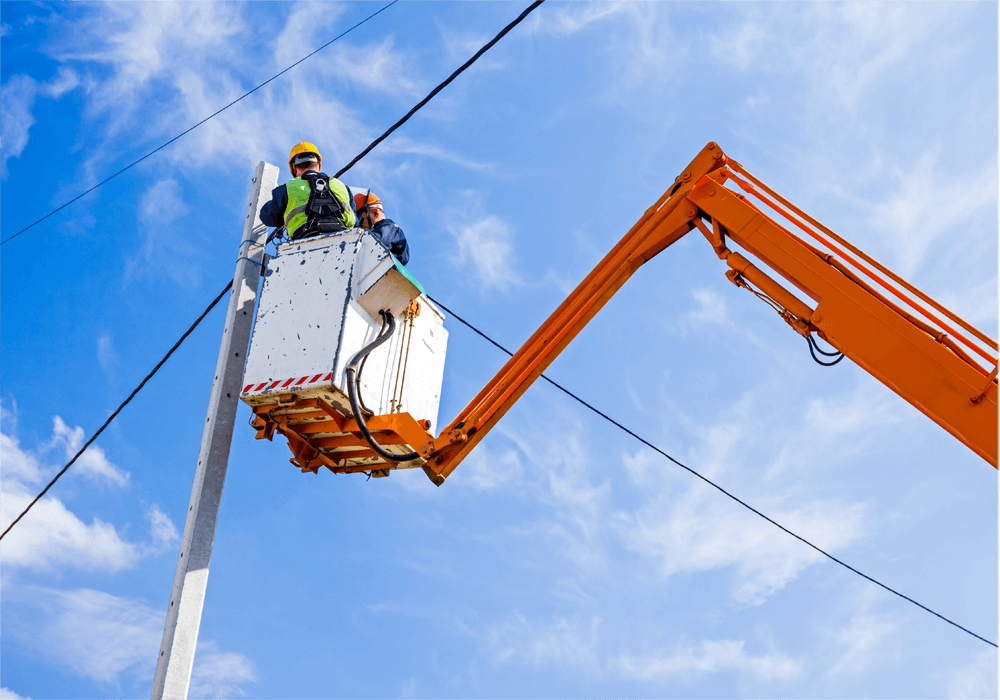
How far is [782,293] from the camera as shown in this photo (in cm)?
647

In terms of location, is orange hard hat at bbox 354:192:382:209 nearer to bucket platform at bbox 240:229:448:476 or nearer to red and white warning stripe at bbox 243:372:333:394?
bucket platform at bbox 240:229:448:476

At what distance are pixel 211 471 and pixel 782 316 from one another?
13.1ft

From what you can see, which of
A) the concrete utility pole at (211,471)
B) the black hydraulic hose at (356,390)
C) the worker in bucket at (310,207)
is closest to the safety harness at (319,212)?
the worker in bucket at (310,207)

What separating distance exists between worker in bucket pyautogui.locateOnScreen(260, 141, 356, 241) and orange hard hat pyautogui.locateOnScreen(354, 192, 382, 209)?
0.32m

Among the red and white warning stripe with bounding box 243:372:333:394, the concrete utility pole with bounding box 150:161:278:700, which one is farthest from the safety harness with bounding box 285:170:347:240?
the red and white warning stripe with bounding box 243:372:333:394

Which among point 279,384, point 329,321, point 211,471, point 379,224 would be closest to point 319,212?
point 379,224

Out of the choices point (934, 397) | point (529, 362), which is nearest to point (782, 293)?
point (934, 397)

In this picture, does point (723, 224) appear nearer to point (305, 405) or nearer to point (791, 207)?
point (791, 207)

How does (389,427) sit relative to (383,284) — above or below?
below

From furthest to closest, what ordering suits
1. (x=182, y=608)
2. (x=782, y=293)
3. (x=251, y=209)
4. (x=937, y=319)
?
(x=251, y=209), (x=782, y=293), (x=937, y=319), (x=182, y=608)

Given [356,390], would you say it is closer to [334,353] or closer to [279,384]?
[334,353]

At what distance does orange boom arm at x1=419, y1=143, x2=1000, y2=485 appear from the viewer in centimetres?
583

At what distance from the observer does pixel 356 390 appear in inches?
237

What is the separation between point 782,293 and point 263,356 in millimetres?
3571
